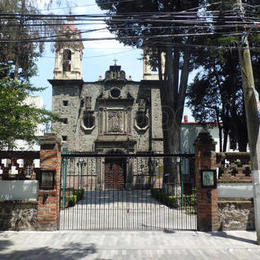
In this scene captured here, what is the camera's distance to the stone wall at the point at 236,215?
838 centimetres

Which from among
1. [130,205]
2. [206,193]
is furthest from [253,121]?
[130,205]

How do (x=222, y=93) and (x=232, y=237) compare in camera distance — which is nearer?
(x=232, y=237)

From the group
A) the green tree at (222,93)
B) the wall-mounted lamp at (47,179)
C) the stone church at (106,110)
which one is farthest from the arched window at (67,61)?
the wall-mounted lamp at (47,179)

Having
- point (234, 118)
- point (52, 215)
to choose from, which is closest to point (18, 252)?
point (52, 215)

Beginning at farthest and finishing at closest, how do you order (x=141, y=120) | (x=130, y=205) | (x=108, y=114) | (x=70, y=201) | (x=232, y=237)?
(x=108, y=114) → (x=141, y=120) → (x=130, y=205) → (x=70, y=201) → (x=232, y=237)

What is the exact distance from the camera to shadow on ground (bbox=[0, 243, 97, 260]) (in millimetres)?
6090

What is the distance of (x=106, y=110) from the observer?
2772cm

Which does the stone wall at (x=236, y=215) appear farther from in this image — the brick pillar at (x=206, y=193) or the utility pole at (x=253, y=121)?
the utility pole at (x=253, y=121)

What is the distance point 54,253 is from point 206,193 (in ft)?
14.7

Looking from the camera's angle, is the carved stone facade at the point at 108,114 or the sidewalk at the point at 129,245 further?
the carved stone facade at the point at 108,114

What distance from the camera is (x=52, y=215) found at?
8273mm

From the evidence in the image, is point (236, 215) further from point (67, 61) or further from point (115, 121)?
point (67, 61)

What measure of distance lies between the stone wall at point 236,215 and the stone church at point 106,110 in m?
17.4

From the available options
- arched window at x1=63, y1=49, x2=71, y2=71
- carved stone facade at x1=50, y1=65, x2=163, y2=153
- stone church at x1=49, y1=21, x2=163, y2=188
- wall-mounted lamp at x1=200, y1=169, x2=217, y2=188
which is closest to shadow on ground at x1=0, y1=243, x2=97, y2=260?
wall-mounted lamp at x1=200, y1=169, x2=217, y2=188
